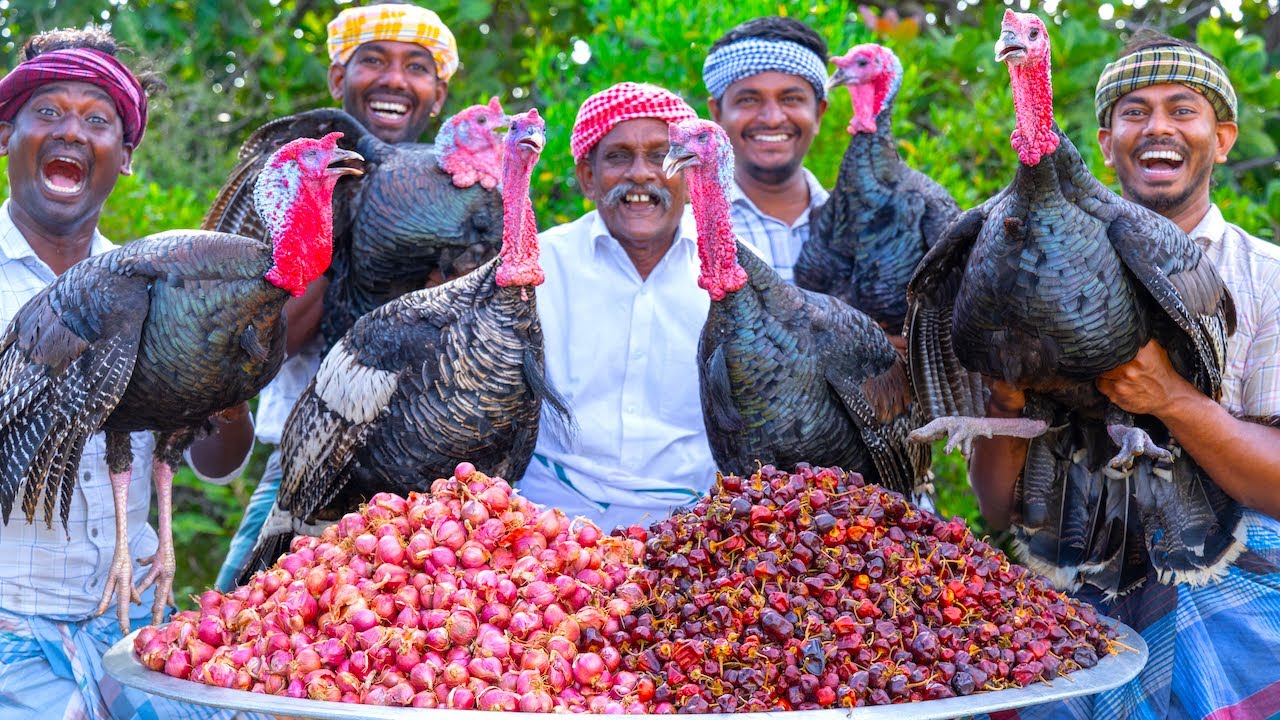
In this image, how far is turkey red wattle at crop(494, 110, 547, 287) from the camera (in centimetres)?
319

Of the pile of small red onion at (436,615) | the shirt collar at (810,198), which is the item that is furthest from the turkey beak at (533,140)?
the shirt collar at (810,198)

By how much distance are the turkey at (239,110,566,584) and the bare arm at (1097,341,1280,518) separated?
1.51 metres

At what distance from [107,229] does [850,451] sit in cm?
387

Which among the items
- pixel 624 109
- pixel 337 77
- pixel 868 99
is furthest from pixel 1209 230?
pixel 337 77

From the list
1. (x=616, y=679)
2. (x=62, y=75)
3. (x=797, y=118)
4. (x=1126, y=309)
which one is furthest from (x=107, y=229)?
(x=1126, y=309)

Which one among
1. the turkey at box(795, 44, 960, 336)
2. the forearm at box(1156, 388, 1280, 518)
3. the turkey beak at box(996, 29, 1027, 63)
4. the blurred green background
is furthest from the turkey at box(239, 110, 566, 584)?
the blurred green background

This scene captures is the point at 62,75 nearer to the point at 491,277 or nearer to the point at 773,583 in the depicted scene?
the point at 491,277

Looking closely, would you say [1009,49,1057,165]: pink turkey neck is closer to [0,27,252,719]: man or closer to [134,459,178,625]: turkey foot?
[134,459,178,625]: turkey foot

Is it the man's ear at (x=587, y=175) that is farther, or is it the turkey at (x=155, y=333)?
the man's ear at (x=587, y=175)

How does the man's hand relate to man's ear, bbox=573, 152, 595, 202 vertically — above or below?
below

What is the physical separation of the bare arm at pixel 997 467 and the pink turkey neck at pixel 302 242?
73.1 inches

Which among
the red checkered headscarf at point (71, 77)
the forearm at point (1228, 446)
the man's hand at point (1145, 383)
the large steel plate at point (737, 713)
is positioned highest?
the red checkered headscarf at point (71, 77)

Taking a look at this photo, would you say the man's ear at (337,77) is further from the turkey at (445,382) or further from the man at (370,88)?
the turkey at (445,382)

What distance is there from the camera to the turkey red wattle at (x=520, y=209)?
3.19 m
